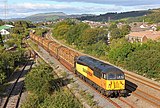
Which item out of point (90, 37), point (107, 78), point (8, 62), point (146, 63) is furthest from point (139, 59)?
point (90, 37)

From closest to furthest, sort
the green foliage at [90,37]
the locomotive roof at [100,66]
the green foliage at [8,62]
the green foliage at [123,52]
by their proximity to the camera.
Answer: the locomotive roof at [100,66] → the green foliage at [8,62] → the green foliage at [123,52] → the green foliage at [90,37]

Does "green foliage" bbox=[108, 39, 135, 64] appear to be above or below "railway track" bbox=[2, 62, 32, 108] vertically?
above

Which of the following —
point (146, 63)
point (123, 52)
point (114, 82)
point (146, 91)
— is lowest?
point (146, 91)

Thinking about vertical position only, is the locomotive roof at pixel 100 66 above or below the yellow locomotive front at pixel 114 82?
above

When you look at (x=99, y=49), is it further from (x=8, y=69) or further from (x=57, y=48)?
(x=8, y=69)

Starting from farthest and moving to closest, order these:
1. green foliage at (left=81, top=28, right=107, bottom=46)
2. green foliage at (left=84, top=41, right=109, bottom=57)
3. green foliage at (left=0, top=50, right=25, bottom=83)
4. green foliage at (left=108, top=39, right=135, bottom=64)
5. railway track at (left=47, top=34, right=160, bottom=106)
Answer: green foliage at (left=81, top=28, right=107, bottom=46)
green foliage at (left=84, top=41, right=109, bottom=57)
green foliage at (left=108, top=39, right=135, bottom=64)
green foliage at (left=0, top=50, right=25, bottom=83)
railway track at (left=47, top=34, right=160, bottom=106)

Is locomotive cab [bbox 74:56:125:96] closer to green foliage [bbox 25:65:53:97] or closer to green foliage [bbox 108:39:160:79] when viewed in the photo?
green foliage [bbox 25:65:53:97]

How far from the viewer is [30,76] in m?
31.2

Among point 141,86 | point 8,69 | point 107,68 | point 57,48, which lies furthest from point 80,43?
point 107,68

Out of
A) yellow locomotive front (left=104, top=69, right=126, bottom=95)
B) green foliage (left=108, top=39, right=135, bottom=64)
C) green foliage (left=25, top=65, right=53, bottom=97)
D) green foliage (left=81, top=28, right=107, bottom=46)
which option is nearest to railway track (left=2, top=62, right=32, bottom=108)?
green foliage (left=25, top=65, right=53, bottom=97)

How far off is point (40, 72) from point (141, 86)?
1053 cm

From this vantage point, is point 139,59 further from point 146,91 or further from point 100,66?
point 100,66

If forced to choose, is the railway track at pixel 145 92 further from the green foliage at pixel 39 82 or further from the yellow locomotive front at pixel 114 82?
the green foliage at pixel 39 82

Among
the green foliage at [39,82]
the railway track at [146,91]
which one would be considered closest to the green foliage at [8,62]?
the green foliage at [39,82]
